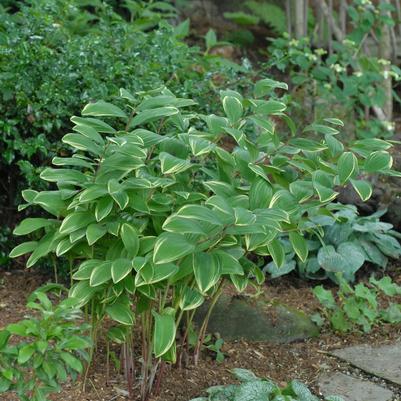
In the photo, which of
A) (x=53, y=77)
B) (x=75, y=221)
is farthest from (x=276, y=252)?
(x=53, y=77)

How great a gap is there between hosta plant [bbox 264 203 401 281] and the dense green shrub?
1073 mm

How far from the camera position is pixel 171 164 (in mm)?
3361

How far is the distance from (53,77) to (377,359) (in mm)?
2349

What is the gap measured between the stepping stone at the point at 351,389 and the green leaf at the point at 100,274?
4.36ft

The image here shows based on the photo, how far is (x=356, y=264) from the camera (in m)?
5.04

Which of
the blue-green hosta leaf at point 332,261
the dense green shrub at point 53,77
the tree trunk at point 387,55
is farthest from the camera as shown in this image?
the tree trunk at point 387,55

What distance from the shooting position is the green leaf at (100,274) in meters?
3.32

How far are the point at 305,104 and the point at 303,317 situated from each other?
9.00ft

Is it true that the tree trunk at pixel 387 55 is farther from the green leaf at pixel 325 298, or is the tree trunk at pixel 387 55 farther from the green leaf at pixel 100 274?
the green leaf at pixel 100 274

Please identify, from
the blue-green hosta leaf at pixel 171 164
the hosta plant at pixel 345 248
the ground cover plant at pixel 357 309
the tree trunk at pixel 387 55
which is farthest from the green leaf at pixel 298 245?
the tree trunk at pixel 387 55

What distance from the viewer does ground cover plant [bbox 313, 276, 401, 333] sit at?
4.65m

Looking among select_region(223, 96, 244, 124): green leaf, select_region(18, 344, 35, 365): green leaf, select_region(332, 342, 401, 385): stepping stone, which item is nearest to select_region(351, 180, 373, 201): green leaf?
select_region(223, 96, 244, 124): green leaf

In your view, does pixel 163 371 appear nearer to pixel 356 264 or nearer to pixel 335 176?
pixel 335 176

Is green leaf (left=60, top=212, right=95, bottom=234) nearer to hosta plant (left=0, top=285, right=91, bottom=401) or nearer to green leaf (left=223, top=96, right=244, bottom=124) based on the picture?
hosta plant (left=0, top=285, right=91, bottom=401)
